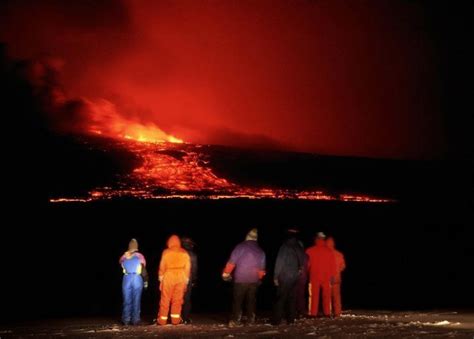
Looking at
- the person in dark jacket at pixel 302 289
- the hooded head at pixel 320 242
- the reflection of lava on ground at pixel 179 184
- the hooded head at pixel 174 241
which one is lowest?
the person in dark jacket at pixel 302 289

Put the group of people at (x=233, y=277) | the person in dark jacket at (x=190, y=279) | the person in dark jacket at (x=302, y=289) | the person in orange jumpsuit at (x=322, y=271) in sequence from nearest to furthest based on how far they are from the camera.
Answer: the group of people at (x=233, y=277) → the person in dark jacket at (x=190, y=279) → the person in dark jacket at (x=302, y=289) → the person in orange jumpsuit at (x=322, y=271)

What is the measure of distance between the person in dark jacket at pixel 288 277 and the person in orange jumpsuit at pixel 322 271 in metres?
2.22

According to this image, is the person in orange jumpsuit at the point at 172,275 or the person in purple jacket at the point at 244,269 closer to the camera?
the person in purple jacket at the point at 244,269

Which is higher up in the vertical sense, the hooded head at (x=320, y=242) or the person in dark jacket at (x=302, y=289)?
the hooded head at (x=320, y=242)

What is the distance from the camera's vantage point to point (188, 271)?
696 inches

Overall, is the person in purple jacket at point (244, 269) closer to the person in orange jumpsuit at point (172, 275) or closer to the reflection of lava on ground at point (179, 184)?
the person in orange jumpsuit at point (172, 275)

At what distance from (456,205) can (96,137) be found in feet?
155

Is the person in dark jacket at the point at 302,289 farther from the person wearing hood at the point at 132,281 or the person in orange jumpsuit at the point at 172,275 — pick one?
the person wearing hood at the point at 132,281

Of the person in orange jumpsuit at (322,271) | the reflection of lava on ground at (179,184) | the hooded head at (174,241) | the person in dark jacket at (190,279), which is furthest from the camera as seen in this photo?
the reflection of lava on ground at (179,184)

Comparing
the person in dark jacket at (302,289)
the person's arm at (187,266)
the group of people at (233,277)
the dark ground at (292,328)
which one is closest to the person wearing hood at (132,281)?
the group of people at (233,277)

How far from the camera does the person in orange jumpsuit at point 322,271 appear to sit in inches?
757

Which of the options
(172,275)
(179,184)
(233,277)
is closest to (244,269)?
(233,277)

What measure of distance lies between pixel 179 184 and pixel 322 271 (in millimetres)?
62030

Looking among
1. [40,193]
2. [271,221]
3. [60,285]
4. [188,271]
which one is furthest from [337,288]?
[40,193]
